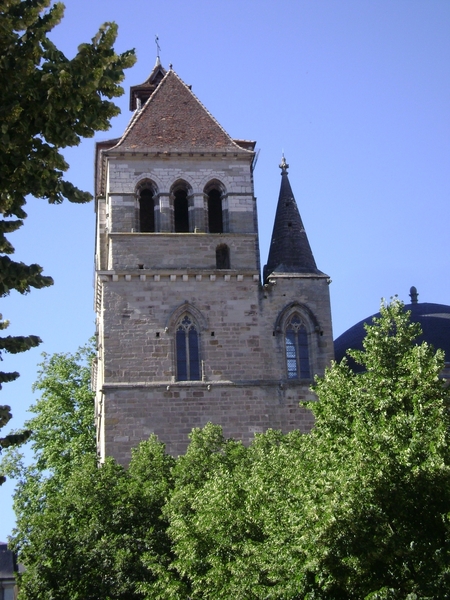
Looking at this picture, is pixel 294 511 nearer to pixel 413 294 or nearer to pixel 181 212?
pixel 181 212

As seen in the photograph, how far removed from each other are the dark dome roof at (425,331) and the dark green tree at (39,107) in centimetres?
2412

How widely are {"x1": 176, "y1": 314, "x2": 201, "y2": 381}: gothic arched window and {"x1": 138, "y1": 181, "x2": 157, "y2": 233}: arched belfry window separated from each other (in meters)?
3.76

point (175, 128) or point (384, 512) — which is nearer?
point (384, 512)

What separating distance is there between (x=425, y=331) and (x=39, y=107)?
26.2m

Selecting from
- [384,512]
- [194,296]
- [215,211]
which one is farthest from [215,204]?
[384,512]

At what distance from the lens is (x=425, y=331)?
37250mm

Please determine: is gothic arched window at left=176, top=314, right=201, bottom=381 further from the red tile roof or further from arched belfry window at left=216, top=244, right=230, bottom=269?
the red tile roof

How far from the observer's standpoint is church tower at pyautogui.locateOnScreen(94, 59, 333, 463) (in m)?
33.2

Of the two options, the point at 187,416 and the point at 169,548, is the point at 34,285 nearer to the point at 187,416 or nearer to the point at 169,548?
the point at 169,548

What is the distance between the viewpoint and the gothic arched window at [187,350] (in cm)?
3372

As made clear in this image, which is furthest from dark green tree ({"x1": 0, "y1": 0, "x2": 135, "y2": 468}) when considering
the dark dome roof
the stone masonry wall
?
the dark dome roof

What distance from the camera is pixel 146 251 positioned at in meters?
34.8

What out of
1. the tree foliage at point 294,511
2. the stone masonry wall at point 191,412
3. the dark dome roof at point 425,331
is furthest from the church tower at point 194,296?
the tree foliage at point 294,511

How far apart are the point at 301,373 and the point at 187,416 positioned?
371 cm
